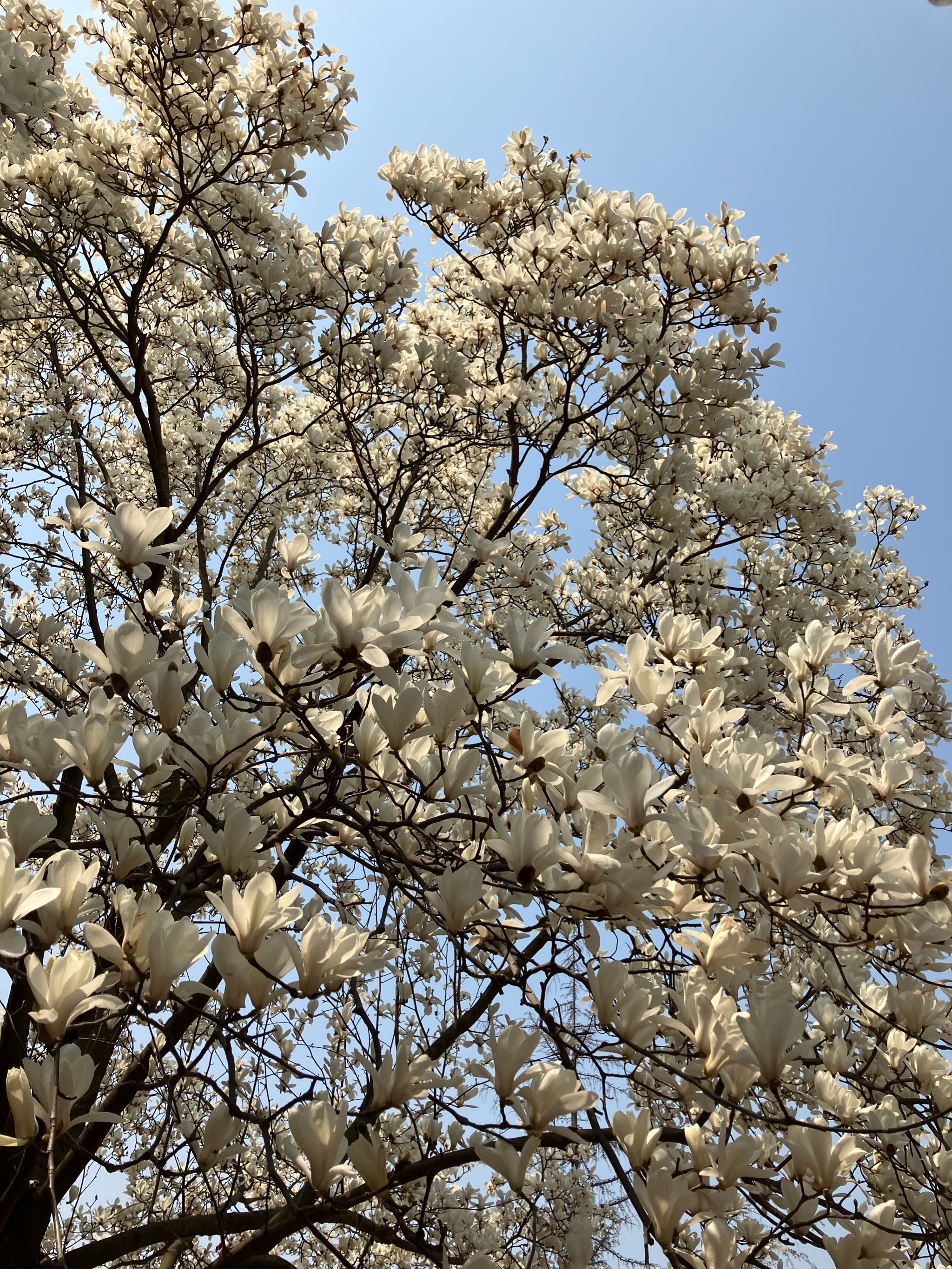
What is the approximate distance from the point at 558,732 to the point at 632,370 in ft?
9.58

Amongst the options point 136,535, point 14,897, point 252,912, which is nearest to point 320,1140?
point 252,912

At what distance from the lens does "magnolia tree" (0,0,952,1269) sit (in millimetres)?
1252

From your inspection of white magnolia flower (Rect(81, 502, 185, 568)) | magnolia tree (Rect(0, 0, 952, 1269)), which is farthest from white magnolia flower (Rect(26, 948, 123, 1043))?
white magnolia flower (Rect(81, 502, 185, 568))

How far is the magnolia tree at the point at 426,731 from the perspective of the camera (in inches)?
49.3

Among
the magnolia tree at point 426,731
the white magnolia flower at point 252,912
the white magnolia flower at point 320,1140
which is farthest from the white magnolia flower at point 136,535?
the white magnolia flower at point 320,1140

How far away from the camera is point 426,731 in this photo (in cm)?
159

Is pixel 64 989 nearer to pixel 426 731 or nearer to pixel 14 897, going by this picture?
pixel 14 897

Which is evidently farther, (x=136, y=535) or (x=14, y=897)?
(x=136, y=535)

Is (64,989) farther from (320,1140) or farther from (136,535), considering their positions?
(136,535)

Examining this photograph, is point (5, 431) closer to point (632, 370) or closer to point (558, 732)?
point (632, 370)

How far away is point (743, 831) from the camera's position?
134cm

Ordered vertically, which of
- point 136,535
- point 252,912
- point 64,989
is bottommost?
point 64,989

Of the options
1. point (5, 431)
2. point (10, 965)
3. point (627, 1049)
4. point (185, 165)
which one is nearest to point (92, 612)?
point (5, 431)

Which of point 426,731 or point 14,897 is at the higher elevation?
point 426,731
